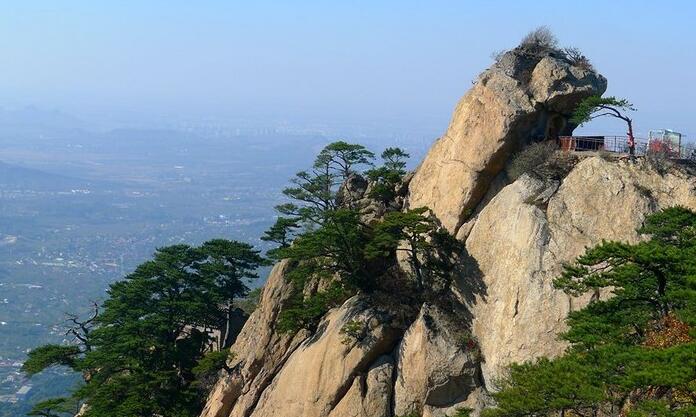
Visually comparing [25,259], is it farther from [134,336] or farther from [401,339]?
[401,339]

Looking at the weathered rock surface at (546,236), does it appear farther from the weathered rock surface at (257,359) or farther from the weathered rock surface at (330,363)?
the weathered rock surface at (257,359)

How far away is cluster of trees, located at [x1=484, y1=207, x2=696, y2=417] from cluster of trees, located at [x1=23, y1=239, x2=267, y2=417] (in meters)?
15.2

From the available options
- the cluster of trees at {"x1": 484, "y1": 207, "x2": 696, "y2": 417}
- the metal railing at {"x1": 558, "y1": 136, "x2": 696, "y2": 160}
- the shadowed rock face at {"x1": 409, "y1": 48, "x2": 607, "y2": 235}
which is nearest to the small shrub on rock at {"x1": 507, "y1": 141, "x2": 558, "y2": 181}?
the metal railing at {"x1": 558, "y1": 136, "x2": 696, "y2": 160}

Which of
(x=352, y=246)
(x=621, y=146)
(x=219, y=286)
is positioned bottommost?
(x=219, y=286)

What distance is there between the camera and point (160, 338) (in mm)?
30359

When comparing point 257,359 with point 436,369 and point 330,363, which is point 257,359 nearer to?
point 330,363

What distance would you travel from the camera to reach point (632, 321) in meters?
15.4

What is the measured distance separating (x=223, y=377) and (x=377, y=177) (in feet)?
31.1

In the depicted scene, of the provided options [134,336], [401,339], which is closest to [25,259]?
[134,336]

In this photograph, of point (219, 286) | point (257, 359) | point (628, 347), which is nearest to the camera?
point (628, 347)

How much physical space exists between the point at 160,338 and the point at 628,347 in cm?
2117

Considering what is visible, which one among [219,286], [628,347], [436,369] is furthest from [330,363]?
[628,347]

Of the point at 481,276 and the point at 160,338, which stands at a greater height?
the point at 481,276

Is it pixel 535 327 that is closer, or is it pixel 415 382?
pixel 535 327
